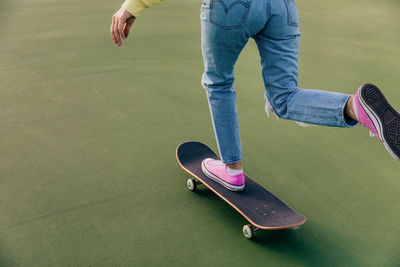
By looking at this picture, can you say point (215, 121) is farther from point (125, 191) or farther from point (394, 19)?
point (394, 19)

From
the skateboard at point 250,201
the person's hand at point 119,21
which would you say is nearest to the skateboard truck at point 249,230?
the skateboard at point 250,201

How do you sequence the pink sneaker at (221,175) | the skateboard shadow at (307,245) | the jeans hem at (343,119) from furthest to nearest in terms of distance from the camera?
the pink sneaker at (221,175) → the skateboard shadow at (307,245) → the jeans hem at (343,119)

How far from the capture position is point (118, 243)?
1.97 m

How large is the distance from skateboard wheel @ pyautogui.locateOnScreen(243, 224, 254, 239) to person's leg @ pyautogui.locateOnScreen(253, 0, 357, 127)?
559mm

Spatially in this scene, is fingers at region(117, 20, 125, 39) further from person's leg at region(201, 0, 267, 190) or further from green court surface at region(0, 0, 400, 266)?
green court surface at region(0, 0, 400, 266)

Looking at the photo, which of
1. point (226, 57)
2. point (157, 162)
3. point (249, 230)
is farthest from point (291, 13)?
point (157, 162)

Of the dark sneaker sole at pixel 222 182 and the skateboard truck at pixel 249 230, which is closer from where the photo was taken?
the skateboard truck at pixel 249 230

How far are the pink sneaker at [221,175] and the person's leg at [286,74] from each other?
46 centimetres

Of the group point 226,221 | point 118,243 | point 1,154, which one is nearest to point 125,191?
point 118,243

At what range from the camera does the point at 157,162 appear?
8.60ft

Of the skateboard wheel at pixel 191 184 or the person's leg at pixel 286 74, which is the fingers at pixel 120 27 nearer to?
the person's leg at pixel 286 74

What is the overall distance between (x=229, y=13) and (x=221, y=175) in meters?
0.91

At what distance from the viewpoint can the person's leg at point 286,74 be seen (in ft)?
5.80

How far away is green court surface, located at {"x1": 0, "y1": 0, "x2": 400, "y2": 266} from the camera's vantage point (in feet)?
6.49
